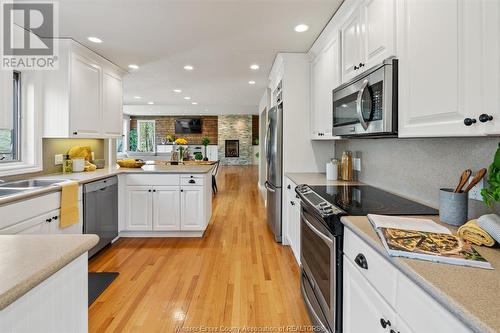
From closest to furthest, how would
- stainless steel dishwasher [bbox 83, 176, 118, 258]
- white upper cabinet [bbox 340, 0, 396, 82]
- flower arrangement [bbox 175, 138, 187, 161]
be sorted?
white upper cabinet [bbox 340, 0, 396, 82]
stainless steel dishwasher [bbox 83, 176, 118, 258]
flower arrangement [bbox 175, 138, 187, 161]

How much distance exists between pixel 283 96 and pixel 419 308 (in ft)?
9.82

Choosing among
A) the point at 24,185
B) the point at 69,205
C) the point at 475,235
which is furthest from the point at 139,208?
the point at 475,235

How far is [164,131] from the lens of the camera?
1416cm

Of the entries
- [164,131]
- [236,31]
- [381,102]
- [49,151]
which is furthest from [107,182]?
[164,131]

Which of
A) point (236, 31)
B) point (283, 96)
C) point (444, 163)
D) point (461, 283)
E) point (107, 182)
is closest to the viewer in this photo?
point (461, 283)

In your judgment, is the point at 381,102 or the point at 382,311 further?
the point at 381,102

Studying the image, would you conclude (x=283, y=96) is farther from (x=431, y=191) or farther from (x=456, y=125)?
(x=456, y=125)

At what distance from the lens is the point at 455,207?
1284 millimetres

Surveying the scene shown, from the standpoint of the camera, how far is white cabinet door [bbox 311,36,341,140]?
102 inches

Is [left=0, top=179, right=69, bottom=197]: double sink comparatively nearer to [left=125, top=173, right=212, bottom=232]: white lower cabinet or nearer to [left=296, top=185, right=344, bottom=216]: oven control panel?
[left=125, top=173, right=212, bottom=232]: white lower cabinet

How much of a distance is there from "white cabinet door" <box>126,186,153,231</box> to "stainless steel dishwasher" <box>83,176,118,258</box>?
17 centimetres

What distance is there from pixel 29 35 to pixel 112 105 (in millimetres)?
1336

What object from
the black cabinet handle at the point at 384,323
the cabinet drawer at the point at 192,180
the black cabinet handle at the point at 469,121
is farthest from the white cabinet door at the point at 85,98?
the black cabinet handle at the point at 469,121

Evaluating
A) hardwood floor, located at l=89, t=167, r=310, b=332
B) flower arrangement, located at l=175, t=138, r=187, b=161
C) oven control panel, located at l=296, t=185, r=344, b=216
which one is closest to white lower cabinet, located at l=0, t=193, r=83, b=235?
hardwood floor, located at l=89, t=167, r=310, b=332
